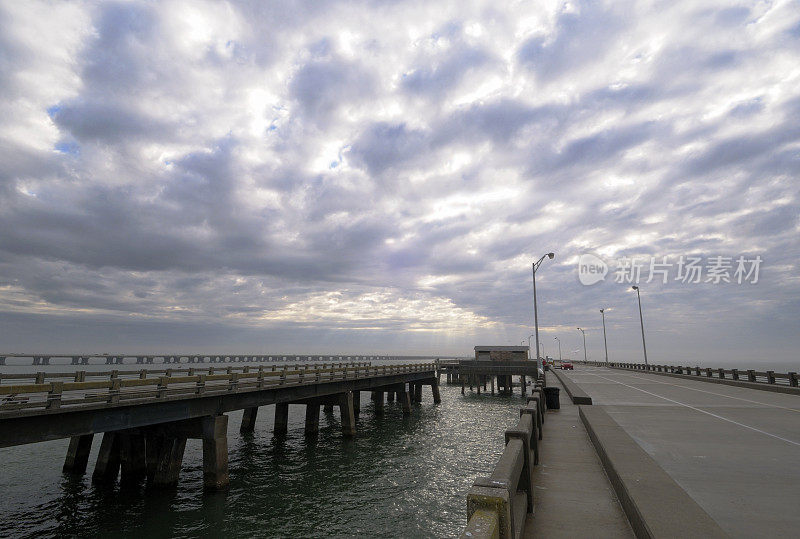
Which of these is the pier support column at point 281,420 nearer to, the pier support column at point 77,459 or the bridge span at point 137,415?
the bridge span at point 137,415

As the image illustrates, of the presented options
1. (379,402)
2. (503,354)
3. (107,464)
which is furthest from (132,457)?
(503,354)

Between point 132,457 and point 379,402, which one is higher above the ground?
point 132,457

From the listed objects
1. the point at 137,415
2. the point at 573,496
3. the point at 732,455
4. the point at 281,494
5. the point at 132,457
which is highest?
the point at 732,455

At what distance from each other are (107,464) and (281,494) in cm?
925

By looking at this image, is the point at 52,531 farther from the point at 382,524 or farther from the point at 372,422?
the point at 372,422

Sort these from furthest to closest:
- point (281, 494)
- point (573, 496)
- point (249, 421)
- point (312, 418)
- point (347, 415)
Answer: point (249, 421), point (312, 418), point (347, 415), point (281, 494), point (573, 496)

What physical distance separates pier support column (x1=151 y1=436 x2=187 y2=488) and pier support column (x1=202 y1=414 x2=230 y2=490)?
3.97 feet

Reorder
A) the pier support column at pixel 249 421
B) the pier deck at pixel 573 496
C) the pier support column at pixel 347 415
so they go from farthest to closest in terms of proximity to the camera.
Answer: the pier support column at pixel 249 421, the pier support column at pixel 347 415, the pier deck at pixel 573 496

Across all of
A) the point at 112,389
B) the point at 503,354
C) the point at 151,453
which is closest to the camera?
the point at 112,389

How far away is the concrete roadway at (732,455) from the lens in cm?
574

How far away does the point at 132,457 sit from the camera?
1989 centimetres

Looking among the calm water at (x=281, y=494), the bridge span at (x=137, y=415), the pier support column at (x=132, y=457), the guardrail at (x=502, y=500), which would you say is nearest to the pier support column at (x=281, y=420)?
the calm water at (x=281, y=494)

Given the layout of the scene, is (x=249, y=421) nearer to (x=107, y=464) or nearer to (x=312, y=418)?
(x=312, y=418)

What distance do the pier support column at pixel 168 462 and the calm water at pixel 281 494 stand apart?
0.63 m
